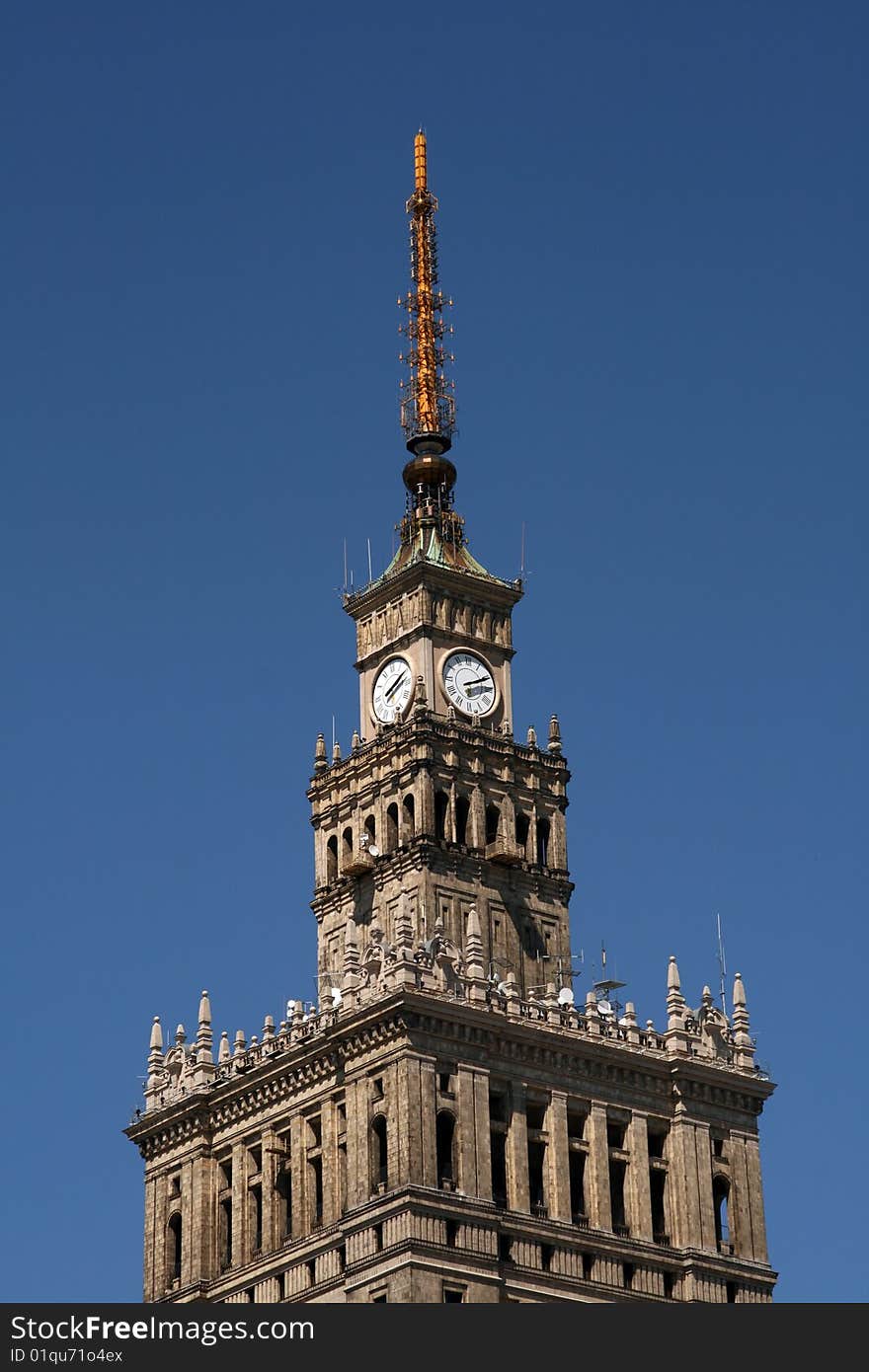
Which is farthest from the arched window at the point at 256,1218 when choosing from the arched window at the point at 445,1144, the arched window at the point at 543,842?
the arched window at the point at 543,842

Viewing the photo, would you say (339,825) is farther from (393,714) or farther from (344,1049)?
(344,1049)

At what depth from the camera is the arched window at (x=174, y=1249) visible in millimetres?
166125

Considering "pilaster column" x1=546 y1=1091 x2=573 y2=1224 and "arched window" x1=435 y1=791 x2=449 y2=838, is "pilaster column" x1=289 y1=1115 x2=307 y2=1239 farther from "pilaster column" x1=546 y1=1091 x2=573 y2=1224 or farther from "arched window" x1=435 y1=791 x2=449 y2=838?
"arched window" x1=435 y1=791 x2=449 y2=838

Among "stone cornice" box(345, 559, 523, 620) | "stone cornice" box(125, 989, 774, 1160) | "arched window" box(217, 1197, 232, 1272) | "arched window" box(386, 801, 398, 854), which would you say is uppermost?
"stone cornice" box(345, 559, 523, 620)

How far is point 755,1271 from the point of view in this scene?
165 m

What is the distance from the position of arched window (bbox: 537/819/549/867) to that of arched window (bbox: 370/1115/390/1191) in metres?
22.0

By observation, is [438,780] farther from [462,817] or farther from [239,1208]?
[239,1208]

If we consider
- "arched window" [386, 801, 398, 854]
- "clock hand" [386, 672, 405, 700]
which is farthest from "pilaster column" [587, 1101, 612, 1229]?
"clock hand" [386, 672, 405, 700]

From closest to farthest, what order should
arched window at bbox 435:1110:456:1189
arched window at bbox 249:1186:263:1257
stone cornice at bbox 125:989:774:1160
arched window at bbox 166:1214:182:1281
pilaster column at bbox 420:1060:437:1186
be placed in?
pilaster column at bbox 420:1060:437:1186, arched window at bbox 435:1110:456:1189, stone cornice at bbox 125:989:774:1160, arched window at bbox 249:1186:263:1257, arched window at bbox 166:1214:182:1281

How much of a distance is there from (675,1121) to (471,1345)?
175ft

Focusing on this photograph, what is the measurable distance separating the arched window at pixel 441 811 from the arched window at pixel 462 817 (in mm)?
692

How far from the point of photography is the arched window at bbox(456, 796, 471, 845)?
564 ft

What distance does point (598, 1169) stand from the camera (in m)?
161

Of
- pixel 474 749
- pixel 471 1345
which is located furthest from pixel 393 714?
pixel 471 1345
